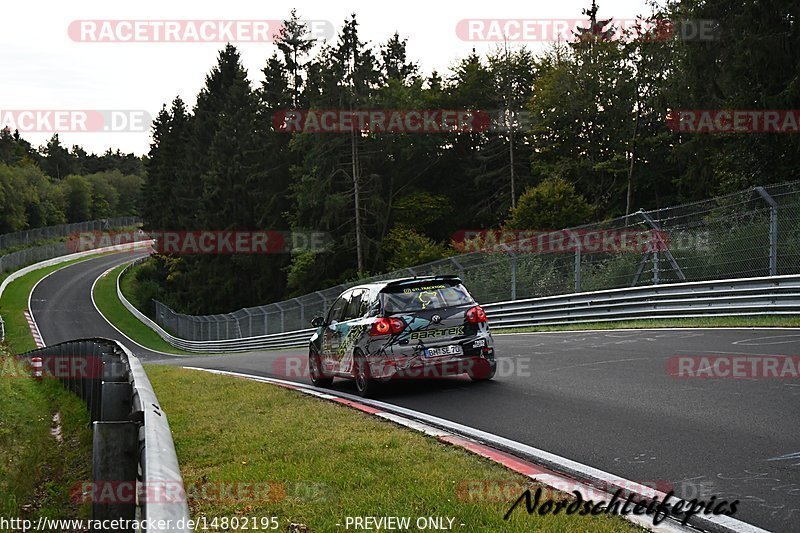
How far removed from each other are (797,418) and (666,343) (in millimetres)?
6328

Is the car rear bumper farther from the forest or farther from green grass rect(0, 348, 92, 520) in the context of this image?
the forest

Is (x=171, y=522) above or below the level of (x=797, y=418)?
above

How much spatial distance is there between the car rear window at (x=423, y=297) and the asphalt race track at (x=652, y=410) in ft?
3.82

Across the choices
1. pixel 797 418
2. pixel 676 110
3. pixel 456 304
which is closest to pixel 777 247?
pixel 456 304

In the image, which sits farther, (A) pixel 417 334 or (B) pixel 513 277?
(B) pixel 513 277

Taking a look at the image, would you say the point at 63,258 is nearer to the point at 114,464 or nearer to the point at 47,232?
the point at 47,232

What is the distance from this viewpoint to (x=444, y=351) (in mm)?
10602

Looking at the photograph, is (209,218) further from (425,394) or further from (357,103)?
(425,394)

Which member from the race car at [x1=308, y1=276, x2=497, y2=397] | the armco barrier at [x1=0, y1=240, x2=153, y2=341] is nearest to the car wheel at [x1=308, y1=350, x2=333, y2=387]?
the race car at [x1=308, y1=276, x2=497, y2=397]

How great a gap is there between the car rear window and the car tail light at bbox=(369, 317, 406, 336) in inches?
5.8

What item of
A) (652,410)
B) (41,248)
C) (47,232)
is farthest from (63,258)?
(652,410)

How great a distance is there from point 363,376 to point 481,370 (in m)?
1.63

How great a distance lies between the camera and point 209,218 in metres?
70.4

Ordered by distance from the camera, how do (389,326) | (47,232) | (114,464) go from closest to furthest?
(114,464) < (389,326) < (47,232)
